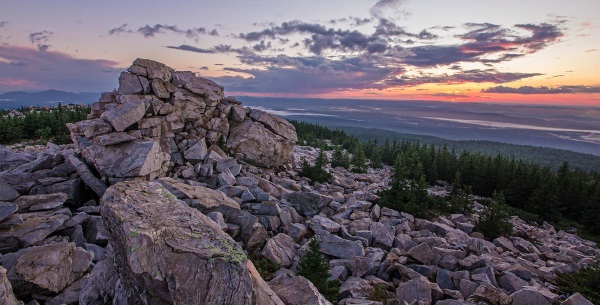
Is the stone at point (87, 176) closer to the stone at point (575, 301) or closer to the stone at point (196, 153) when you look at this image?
the stone at point (196, 153)

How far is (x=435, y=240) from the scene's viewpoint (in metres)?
20.0

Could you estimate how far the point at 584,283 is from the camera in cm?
1731

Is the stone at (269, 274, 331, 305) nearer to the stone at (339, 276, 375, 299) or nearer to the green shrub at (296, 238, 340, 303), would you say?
the green shrub at (296, 238, 340, 303)

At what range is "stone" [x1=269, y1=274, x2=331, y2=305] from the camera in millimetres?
10312

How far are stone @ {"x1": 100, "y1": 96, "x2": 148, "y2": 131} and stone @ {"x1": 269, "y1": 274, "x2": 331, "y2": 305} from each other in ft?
67.0

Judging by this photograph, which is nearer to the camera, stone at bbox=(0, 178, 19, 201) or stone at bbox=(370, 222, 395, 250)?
stone at bbox=(0, 178, 19, 201)

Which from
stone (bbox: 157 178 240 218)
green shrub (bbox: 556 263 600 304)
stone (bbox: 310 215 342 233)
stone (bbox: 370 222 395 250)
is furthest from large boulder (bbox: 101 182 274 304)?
green shrub (bbox: 556 263 600 304)

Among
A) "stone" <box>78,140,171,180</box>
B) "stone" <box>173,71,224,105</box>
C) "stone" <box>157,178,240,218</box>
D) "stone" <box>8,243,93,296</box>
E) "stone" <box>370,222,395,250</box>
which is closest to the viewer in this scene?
"stone" <box>8,243,93,296</box>

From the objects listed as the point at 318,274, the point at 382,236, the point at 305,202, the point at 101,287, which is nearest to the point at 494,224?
the point at 382,236

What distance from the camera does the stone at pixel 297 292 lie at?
406 inches

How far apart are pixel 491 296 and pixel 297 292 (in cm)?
937

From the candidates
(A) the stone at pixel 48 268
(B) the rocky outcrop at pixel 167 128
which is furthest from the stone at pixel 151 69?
(A) the stone at pixel 48 268

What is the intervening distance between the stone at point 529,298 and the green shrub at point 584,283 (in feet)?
14.0

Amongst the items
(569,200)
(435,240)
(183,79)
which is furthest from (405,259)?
(569,200)
